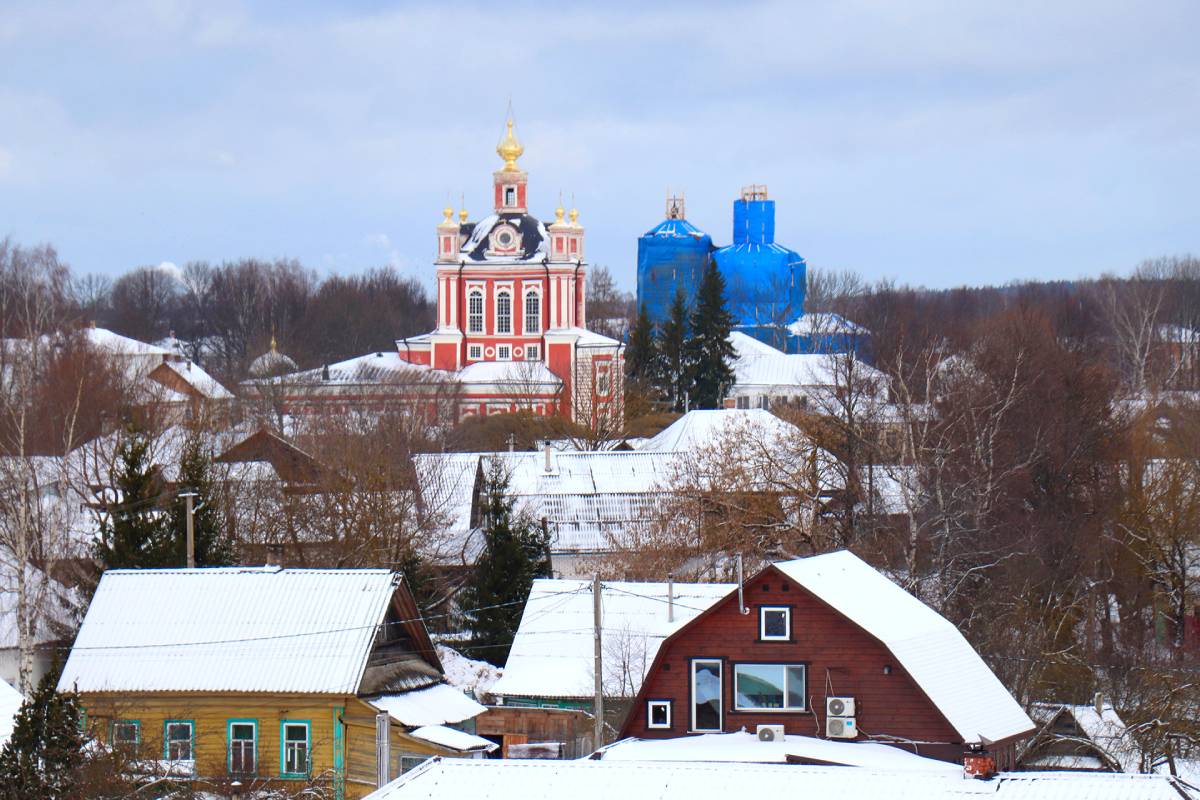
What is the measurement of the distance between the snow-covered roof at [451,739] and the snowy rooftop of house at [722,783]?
23.8 feet

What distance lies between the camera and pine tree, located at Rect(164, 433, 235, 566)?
29.8 metres

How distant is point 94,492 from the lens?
33969 mm

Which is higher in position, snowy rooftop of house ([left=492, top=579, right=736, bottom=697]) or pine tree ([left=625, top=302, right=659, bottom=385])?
pine tree ([left=625, top=302, right=659, bottom=385])

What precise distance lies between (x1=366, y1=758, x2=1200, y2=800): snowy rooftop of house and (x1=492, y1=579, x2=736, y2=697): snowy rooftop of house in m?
9.66

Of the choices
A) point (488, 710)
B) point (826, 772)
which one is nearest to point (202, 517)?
point (488, 710)

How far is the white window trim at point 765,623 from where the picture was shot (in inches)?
903

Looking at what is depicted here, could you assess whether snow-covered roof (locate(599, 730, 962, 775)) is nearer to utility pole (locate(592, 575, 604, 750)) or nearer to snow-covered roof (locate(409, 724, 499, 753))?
utility pole (locate(592, 575, 604, 750))

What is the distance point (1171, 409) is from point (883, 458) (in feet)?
42.7

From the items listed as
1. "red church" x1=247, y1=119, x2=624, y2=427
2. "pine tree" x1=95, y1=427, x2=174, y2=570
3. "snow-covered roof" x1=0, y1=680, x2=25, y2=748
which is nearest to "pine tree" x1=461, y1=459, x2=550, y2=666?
"pine tree" x1=95, y1=427, x2=174, y2=570

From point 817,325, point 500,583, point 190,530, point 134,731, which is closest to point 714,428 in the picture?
point 500,583

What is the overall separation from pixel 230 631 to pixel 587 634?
212 inches

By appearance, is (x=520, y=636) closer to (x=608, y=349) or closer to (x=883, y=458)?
(x=883, y=458)

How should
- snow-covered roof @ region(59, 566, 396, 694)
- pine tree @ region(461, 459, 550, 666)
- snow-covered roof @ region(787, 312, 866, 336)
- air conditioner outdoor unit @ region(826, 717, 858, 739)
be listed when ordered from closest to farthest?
air conditioner outdoor unit @ region(826, 717, 858, 739), snow-covered roof @ region(59, 566, 396, 694), pine tree @ region(461, 459, 550, 666), snow-covered roof @ region(787, 312, 866, 336)

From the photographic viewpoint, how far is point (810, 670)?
22.7m
